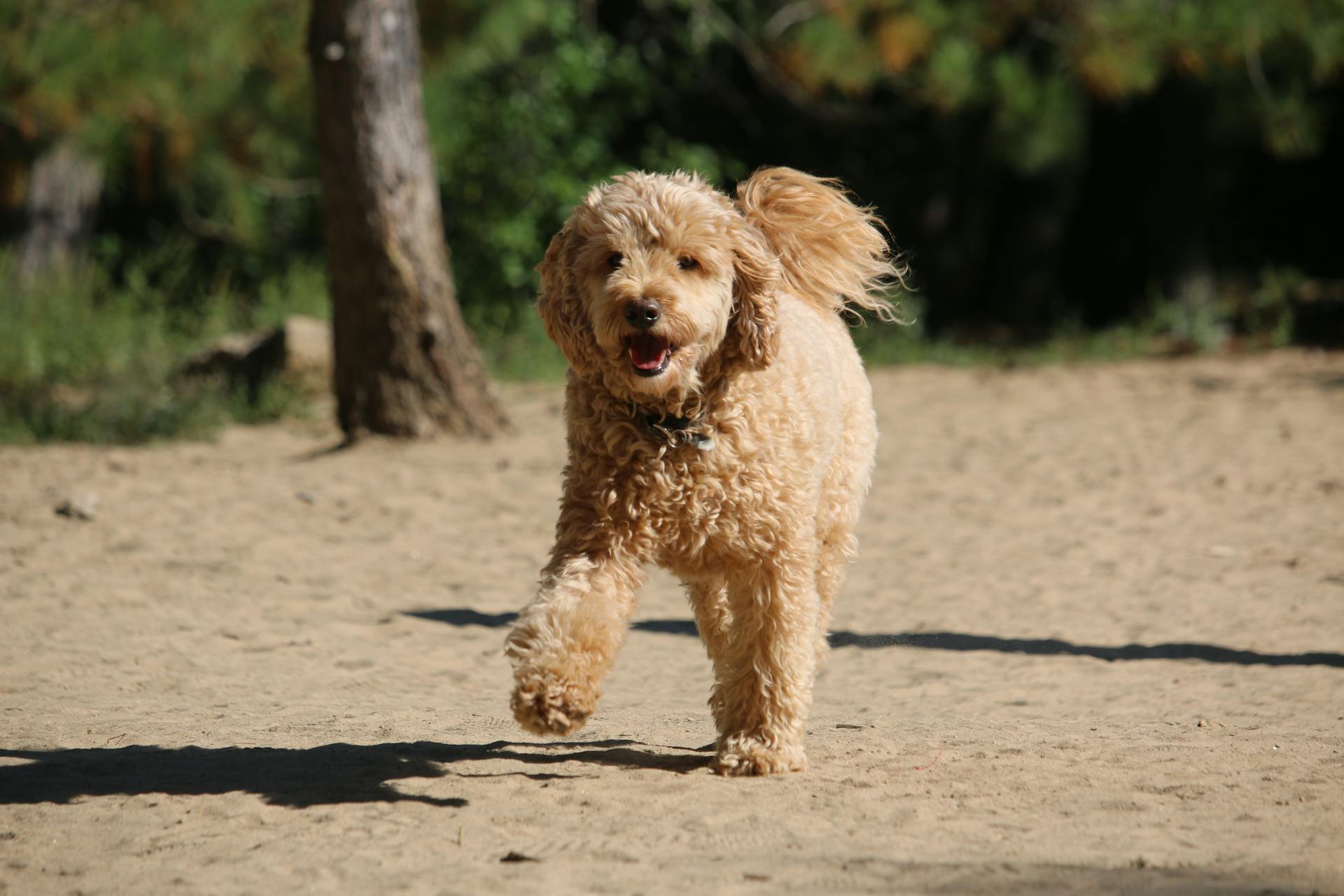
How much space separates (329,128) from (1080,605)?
5.53m

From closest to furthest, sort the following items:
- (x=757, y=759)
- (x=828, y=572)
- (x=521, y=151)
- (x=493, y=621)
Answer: (x=757, y=759) < (x=828, y=572) < (x=493, y=621) < (x=521, y=151)

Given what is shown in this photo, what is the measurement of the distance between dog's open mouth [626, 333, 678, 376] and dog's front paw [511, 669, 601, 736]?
872 mm

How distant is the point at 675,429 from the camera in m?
4.17

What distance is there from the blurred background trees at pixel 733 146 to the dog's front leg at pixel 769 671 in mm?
7132

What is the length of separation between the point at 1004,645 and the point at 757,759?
212 centimetres

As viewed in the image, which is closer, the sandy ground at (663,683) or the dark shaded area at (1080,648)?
the sandy ground at (663,683)

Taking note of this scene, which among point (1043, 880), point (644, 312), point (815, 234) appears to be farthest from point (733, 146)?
point (1043, 880)

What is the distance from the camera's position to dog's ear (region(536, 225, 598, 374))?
13.7ft

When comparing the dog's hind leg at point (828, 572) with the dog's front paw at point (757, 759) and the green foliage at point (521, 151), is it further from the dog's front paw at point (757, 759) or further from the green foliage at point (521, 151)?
the green foliage at point (521, 151)

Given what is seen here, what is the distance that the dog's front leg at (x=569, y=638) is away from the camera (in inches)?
149

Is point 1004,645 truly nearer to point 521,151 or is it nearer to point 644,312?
point 644,312

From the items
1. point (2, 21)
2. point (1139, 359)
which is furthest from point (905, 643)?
point (2, 21)

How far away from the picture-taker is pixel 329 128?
925cm

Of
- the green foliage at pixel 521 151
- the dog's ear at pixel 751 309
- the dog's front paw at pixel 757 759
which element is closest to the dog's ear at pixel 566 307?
the dog's ear at pixel 751 309
